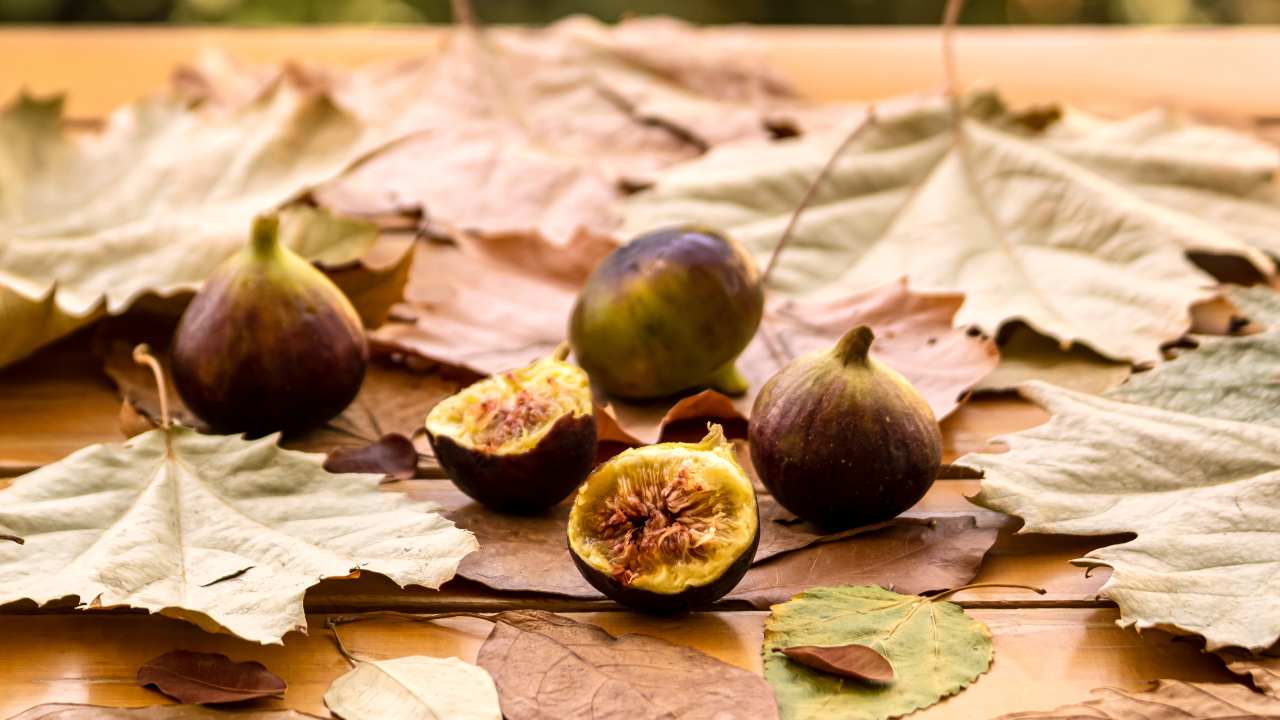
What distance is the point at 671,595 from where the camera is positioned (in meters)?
1.34

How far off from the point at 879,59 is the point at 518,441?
213cm

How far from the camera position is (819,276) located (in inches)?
85.7

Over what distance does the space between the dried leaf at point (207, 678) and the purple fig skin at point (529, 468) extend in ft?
1.19

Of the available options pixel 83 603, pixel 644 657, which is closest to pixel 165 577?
pixel 83 603

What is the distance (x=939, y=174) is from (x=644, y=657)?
1387 mm

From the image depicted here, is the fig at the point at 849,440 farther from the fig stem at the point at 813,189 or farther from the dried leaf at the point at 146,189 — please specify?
the dried leaf at the point at 146,189

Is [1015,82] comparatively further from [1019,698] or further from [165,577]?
[165,577]

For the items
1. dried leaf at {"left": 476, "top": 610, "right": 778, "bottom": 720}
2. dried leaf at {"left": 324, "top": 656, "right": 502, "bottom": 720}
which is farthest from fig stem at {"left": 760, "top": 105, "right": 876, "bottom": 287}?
dried leaf at {"left": 324, "top": 656, "right": 502, "bottom": 720}

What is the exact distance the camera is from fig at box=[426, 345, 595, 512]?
1526 mm

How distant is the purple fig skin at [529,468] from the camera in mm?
1522

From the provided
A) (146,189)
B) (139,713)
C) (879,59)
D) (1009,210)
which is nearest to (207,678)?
(139,713)

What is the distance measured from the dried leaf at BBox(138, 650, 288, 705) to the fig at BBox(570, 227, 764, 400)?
0.71 m

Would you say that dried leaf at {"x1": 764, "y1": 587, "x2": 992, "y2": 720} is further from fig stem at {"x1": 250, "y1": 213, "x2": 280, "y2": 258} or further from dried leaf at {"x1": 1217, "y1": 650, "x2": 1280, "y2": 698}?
fig stem at {"x1": 250, "y1": 213, "x2": 280, "y2": 258}

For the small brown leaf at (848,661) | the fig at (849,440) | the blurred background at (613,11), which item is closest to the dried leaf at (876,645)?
the small brown leaf at (848,661)
